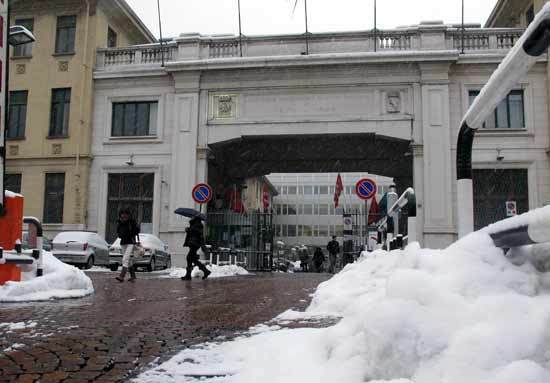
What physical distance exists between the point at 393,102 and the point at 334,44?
3655 millimetres

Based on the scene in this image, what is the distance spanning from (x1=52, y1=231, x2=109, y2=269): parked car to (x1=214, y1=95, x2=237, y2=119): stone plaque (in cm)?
750

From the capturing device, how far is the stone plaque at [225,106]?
78.5ft

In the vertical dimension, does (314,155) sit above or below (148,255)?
above

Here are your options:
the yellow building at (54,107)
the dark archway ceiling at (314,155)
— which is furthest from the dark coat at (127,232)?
the yellow building at (54,107)

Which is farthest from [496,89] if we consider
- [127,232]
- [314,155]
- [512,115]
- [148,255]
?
[314,155]

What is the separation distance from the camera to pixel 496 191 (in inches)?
882

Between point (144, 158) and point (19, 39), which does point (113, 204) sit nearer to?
point (144, 158)

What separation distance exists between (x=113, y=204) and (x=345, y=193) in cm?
5673

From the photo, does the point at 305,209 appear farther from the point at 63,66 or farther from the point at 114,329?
the point at 114,329

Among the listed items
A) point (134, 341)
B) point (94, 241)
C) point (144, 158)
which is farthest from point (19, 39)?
point (144, 158)

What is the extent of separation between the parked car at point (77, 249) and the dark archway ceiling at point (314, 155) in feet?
21.4

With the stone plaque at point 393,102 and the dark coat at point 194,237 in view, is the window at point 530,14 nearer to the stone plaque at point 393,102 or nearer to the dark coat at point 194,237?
the stone plaque at point 393,102

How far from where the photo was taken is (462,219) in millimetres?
3805

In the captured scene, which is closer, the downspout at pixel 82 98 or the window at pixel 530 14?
the downspout at pixel 82 98
